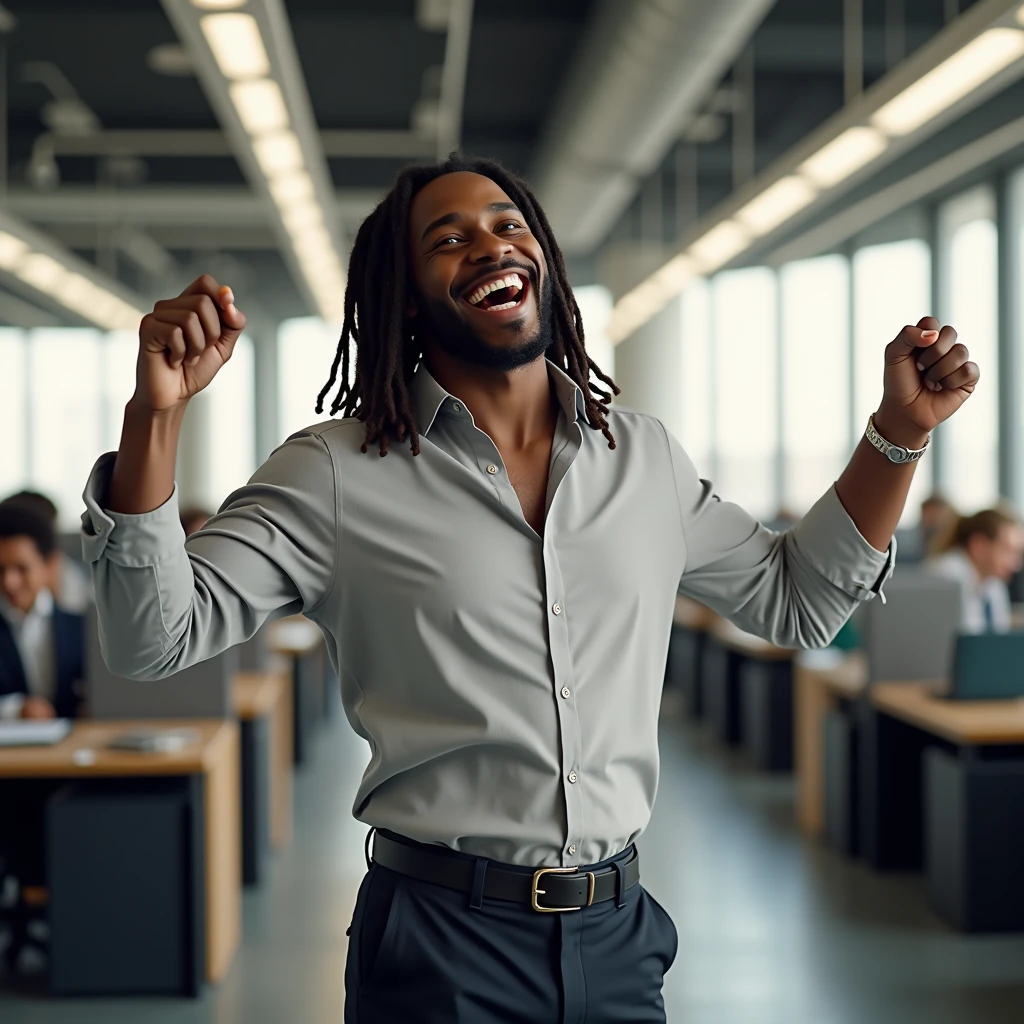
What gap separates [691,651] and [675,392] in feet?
9.51

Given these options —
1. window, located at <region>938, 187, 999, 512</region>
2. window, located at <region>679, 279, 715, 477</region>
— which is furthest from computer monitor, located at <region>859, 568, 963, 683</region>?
window, located at <region>679, 279, 715, 477</region>

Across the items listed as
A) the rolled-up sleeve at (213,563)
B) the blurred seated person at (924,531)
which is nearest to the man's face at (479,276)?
the rolled-up sleeve at (213,563)

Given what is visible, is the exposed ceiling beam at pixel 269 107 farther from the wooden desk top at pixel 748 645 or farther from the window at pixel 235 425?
the window at pixel 235 425

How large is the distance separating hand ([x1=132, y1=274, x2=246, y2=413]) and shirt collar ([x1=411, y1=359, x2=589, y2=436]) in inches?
12.6

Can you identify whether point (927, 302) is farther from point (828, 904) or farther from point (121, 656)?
point (121, 656)

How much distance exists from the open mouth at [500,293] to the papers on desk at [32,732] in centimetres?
278

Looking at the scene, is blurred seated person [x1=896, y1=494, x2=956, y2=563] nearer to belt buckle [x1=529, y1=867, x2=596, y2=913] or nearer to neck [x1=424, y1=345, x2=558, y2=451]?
neck [x1=424, y1=345, x2=558, y2=451]

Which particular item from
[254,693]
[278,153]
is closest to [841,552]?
[254,693]

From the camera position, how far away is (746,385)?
40.7ft

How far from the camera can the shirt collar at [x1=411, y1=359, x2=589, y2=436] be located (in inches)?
57.4

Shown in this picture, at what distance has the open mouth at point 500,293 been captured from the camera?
1423 mm

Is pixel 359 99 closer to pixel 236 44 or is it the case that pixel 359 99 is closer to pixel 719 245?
pixel 719 245

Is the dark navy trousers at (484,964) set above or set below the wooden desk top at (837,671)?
above

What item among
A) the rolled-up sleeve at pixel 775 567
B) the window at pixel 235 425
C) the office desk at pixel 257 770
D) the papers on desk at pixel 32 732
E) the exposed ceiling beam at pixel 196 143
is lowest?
the office desk at pixel 257 770
